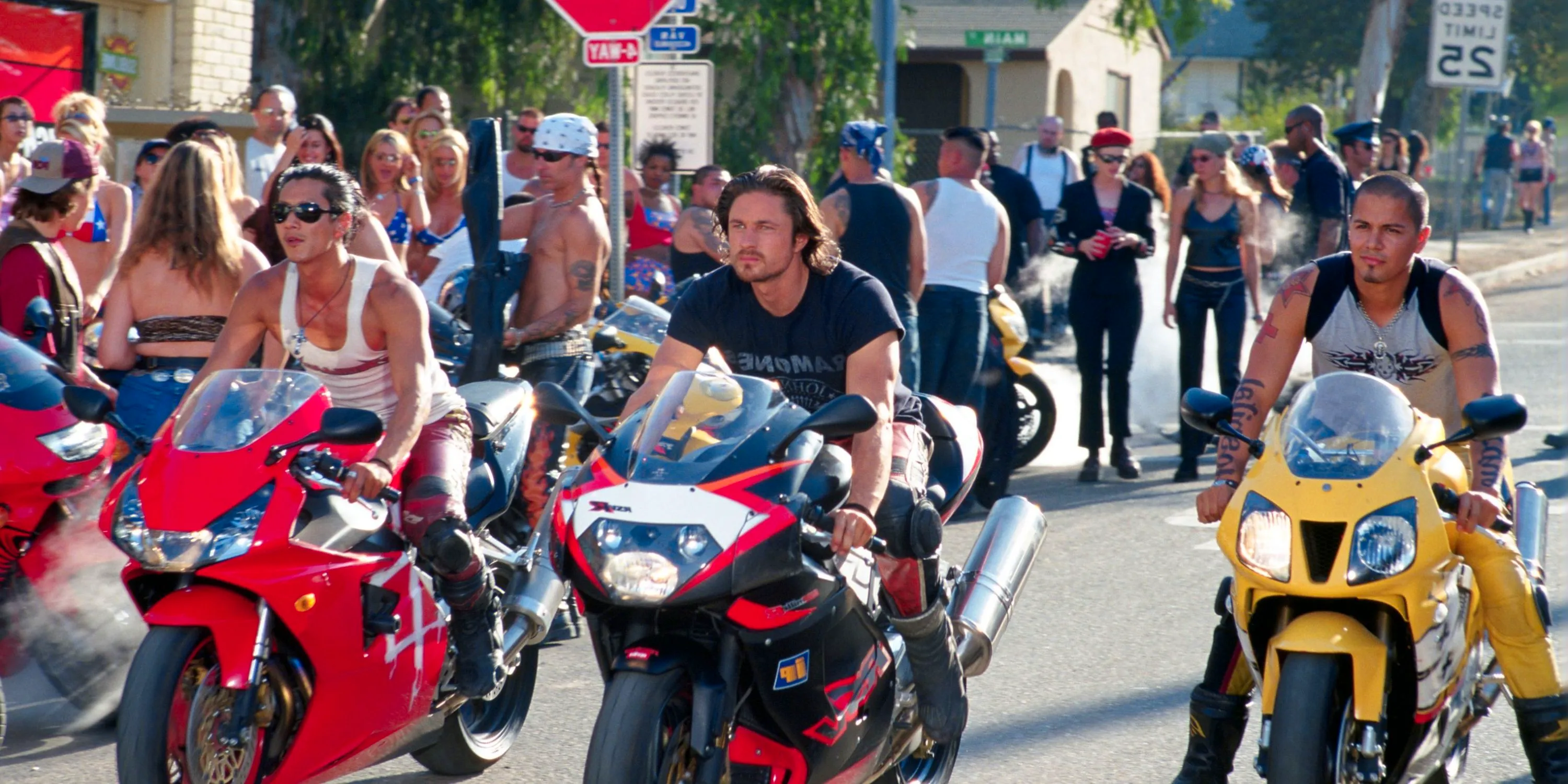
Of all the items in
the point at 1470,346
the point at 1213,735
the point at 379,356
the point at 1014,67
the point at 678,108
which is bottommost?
the point at 1213,735

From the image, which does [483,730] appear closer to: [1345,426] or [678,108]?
[1345,426]

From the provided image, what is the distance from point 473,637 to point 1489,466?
2579 millimetres

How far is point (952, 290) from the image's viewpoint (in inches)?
353

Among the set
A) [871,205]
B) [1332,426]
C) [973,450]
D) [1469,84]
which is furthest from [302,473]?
[1469,84]

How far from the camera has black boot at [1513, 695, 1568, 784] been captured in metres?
4.24

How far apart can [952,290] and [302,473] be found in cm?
526

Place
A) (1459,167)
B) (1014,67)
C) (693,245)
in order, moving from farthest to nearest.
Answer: (1014,67)
(1459,167)
(693,245)

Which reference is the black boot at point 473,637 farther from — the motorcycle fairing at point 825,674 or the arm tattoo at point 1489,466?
the arm tattoo at point 1489,466

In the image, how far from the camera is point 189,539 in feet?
13.0

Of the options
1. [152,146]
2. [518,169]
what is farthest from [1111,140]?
[152,146]

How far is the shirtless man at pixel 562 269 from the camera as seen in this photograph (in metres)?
7.34

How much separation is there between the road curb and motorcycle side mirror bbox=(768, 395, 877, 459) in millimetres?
19329

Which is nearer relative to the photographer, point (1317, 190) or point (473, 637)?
point (473, 637)

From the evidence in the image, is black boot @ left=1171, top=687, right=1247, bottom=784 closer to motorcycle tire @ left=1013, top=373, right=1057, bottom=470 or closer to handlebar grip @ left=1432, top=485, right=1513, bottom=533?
handlebar grip @ left=1432, top=485, right=1513, bottom=533
